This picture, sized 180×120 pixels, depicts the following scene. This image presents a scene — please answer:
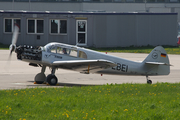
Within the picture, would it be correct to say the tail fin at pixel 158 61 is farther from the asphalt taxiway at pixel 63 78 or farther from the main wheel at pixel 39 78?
the main wheel at pixel 39 78

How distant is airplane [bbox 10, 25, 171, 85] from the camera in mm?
13484

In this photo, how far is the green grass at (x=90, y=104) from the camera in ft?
24.4

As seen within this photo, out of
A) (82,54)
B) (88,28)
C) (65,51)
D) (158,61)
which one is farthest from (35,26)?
(158,61)

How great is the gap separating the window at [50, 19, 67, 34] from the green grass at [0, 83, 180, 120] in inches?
974

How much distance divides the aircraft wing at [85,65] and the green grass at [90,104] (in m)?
2.25

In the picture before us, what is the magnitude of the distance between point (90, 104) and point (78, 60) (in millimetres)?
5629

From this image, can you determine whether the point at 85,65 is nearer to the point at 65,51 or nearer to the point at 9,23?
the point at 65,51

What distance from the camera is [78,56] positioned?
46.3 ft

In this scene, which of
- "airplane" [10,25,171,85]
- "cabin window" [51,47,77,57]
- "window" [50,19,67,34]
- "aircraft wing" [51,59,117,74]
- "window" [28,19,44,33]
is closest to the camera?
"aircraft wing" [51,59,117,74]

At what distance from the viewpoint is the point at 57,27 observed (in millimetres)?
35000

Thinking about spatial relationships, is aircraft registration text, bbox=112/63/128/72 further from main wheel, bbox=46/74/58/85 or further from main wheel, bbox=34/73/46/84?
main wheel, bbox=34/73/46/84

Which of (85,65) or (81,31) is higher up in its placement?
(81,31)

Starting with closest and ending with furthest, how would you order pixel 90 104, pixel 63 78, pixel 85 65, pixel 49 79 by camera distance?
pixel 90 104, pixel 85 65, pixel 49 79, pixel 63 78

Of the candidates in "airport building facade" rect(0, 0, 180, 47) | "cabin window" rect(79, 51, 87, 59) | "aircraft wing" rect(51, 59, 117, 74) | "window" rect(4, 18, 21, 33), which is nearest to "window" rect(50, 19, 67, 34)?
"airport building facade" rect(0, 0, 180, 47)
